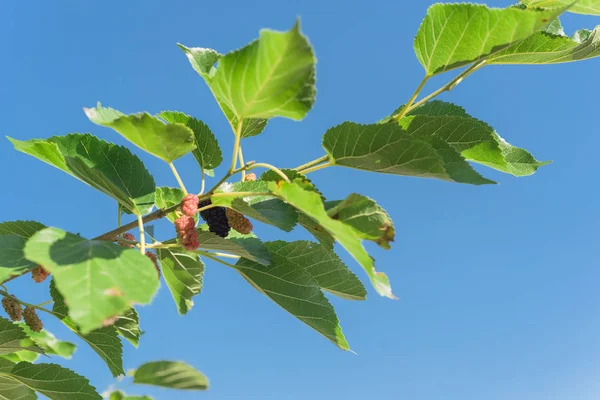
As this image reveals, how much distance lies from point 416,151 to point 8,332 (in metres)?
1.29

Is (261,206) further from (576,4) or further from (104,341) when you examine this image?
(576,4)

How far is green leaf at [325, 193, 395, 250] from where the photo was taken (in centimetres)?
109

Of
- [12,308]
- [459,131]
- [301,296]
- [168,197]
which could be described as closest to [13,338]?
[12,308]

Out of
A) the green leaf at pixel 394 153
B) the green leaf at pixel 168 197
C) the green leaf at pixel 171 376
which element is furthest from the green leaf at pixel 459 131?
the green leaf at pixel 171 376

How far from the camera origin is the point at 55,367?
1.73m

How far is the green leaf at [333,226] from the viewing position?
0.99 metres

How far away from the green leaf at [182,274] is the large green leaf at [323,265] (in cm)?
23

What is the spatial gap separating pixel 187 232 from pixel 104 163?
0.32 m

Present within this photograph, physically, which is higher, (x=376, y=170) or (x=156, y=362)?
(x=376, y=170)

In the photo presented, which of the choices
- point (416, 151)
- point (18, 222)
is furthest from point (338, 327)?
point (18, 222)

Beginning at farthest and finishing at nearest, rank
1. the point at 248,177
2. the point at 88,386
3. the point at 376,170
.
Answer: the point at 88,386
the point at 248,177
the point at 376,170

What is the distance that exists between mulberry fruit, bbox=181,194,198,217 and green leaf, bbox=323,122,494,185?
12.9 inches

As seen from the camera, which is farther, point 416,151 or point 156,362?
point 416,151

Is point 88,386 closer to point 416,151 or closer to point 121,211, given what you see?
point 121,211
